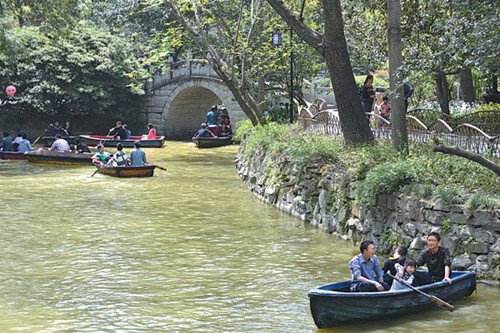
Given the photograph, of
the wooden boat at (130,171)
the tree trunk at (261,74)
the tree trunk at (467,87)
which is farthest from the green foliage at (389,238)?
the tree trunk at (261,74)

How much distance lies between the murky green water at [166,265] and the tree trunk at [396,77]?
232 centimetres

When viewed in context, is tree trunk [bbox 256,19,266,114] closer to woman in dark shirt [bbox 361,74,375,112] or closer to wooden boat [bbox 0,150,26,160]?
woman in dark shirt [bbox 361,74,375,112]

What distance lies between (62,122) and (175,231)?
2815 cm

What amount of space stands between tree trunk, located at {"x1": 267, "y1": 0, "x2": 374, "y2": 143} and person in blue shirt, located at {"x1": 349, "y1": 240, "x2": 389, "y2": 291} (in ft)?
23.4

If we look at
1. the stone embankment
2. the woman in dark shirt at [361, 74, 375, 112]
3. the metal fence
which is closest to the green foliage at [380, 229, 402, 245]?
the stone embankment

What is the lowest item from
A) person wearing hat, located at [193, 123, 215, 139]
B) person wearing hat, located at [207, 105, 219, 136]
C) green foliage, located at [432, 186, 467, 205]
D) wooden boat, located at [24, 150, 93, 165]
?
green foliage, located at [432, 186, 467, 205]

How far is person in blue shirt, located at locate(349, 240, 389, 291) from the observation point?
1091 centimetres

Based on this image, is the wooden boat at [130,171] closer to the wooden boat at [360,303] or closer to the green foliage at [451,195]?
the green foliage at [451,195]

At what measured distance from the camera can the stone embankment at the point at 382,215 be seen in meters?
12.5

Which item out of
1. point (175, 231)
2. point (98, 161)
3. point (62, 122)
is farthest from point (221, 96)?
point (175, 231)

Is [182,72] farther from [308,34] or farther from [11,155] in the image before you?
[308,34]

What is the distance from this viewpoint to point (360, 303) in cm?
1048

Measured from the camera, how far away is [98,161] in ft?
92.5

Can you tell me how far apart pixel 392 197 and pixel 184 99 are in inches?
1259
